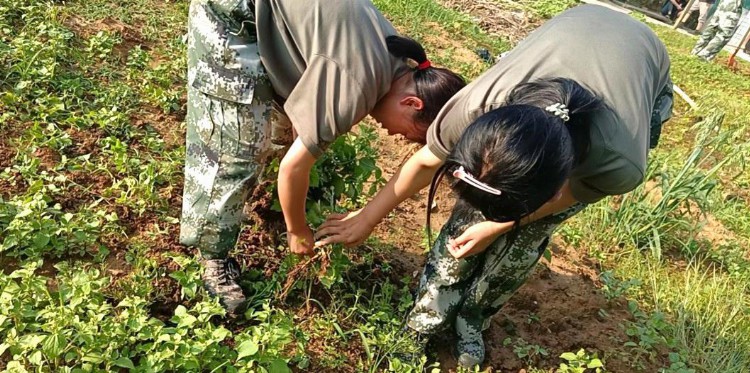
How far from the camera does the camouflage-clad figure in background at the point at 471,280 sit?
1963 mm

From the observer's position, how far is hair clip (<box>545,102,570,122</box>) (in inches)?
50.6

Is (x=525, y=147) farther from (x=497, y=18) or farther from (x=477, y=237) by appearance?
(x=497, y=18)

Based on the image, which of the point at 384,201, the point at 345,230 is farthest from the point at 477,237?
the point at 345,230

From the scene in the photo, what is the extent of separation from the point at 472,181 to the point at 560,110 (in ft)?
0.85

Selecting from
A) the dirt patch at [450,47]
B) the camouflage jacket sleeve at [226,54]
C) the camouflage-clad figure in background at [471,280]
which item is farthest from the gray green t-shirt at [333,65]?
the dirt patch at [450,47]

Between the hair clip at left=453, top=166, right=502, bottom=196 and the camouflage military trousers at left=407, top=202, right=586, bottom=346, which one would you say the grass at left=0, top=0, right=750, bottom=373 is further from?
the hair clip at left=453, top=166, right=502, bottom=196

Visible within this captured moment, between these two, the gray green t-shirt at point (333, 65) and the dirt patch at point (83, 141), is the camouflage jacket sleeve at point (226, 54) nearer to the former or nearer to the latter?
the gray green t-shirt at point (333, 65)


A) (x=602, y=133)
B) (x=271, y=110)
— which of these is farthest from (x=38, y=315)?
(x=602, y=133)

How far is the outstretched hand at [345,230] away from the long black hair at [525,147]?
0.51 m

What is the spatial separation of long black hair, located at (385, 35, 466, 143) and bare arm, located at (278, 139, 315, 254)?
36 cm

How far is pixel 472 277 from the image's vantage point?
212 centimetres

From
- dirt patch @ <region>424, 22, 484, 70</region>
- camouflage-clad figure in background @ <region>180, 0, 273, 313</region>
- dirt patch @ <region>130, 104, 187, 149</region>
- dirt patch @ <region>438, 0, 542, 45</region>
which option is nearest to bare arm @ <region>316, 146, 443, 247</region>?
camouflage-clad figure in background @ <region>180, 0, 273, 313</region>

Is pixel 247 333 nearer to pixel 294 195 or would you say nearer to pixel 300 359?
pixel 300 359

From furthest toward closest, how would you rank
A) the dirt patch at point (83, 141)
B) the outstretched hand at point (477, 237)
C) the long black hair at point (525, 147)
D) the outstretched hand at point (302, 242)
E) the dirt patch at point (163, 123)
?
1. the dirt patch at point (163, 123)
2. the dirt patch at point (83, 141)
3. the outstretched hand at point (302, 242)
4. the outstretched hand at point (477, 237)
5. the long black hair at point (525, 147)
